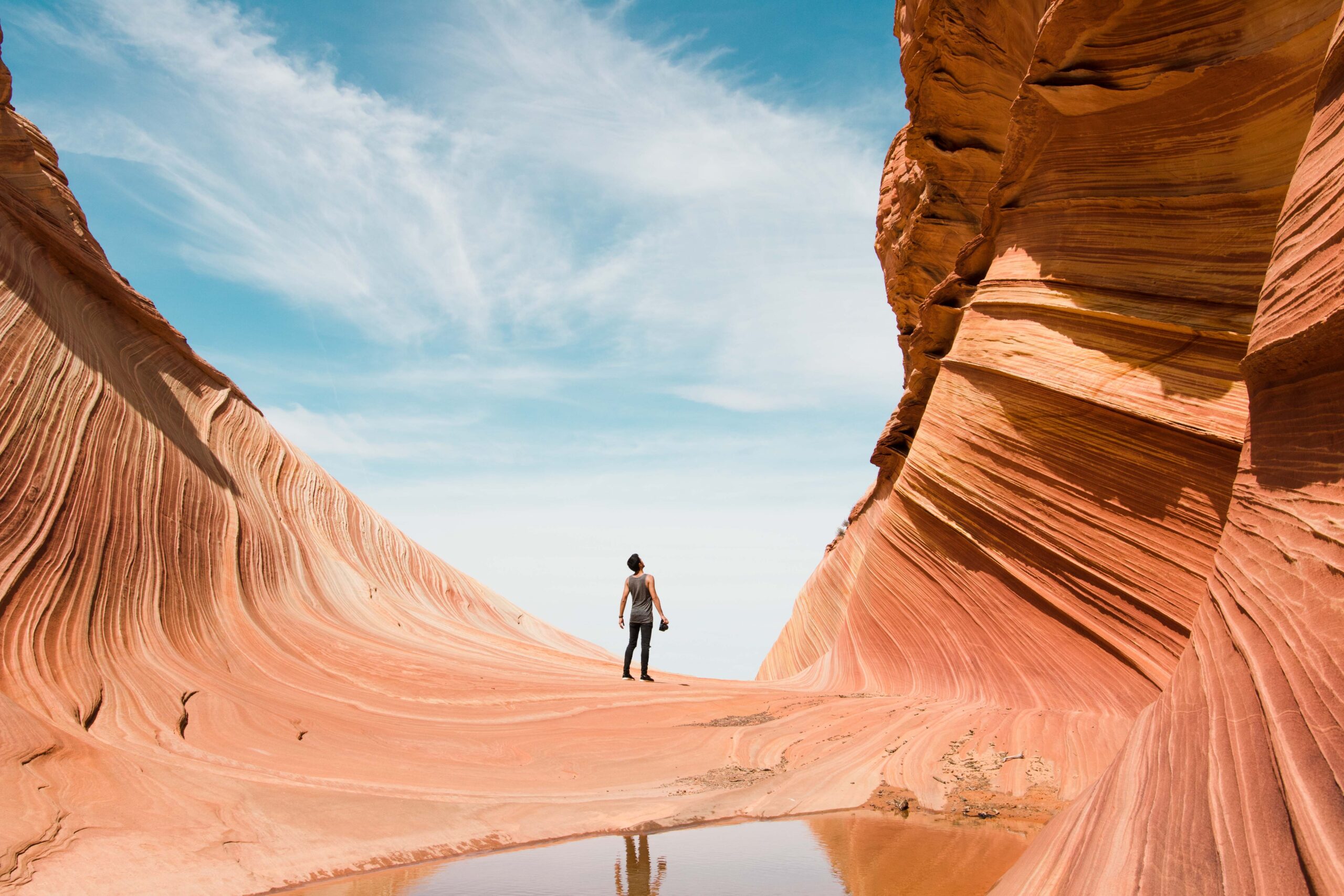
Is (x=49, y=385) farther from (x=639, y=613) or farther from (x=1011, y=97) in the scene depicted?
(x=1011, y=97)

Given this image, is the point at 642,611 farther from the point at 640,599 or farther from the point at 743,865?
the point at 743,865

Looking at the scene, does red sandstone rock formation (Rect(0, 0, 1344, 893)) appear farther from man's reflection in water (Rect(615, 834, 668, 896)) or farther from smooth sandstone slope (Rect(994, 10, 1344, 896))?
man's reflection in water (Rect(615, 834, 668, 896))

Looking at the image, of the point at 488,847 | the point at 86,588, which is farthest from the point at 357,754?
the point at 86,588

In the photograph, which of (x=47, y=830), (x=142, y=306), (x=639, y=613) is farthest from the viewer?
(x=142, y=306)

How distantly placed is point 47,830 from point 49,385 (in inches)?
151

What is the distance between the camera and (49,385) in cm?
559

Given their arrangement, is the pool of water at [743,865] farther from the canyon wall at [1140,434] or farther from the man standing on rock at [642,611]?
the man standing on rock at [642,611]

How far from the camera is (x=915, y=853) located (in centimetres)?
295

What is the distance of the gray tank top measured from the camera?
7.20 metres

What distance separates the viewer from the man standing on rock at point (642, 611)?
23.6 ft

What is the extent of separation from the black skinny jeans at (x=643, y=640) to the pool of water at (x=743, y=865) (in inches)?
148

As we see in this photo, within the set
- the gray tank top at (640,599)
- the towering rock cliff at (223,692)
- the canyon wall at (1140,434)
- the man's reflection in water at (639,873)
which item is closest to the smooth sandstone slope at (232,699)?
the towering rock cliff at (223,692)

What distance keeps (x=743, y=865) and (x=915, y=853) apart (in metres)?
0.60

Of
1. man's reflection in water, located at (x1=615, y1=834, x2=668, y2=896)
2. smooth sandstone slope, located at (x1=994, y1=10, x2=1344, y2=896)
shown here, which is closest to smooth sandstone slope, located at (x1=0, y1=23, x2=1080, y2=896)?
man's reflection in water, located at (x1=615, y1=834, x2=668, y2=896)
